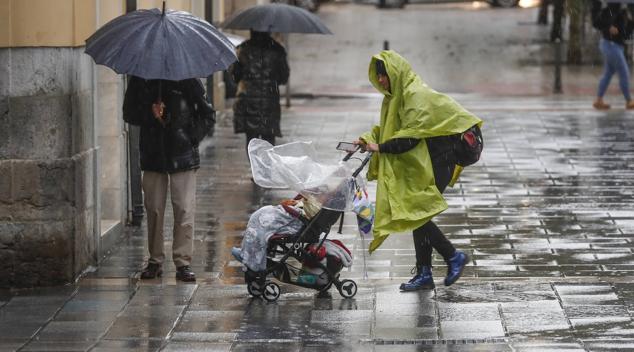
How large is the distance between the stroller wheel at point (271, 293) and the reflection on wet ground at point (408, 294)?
0.36 ft

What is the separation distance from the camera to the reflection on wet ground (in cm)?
875

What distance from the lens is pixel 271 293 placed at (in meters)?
9.78

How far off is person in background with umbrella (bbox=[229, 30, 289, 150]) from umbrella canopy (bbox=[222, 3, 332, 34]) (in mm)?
263

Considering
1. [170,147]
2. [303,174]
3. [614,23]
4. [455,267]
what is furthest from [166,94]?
[614,23]

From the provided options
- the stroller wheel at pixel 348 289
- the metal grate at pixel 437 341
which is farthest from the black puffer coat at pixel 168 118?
the metal grate at pixel 437 341

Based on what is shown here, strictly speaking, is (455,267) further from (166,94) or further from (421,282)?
(166,94)

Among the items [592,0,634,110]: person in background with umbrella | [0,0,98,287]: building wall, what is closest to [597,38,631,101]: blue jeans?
[592,0,634,110]: person in background with umbrella

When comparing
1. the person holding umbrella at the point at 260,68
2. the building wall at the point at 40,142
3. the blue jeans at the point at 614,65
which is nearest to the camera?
the building wall at the point at 40,142

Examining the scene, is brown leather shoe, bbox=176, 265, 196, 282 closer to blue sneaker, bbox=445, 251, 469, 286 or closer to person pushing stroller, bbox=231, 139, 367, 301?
person pushing stroller, bbox=231, 139, 367, 301

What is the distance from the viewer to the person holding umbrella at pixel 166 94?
9.93 meters

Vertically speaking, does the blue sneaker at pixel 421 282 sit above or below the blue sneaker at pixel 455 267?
below

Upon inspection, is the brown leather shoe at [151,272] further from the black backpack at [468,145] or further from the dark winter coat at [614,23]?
the dark winter coat at [614,23]

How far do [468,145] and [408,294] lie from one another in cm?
114

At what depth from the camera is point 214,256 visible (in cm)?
1159
